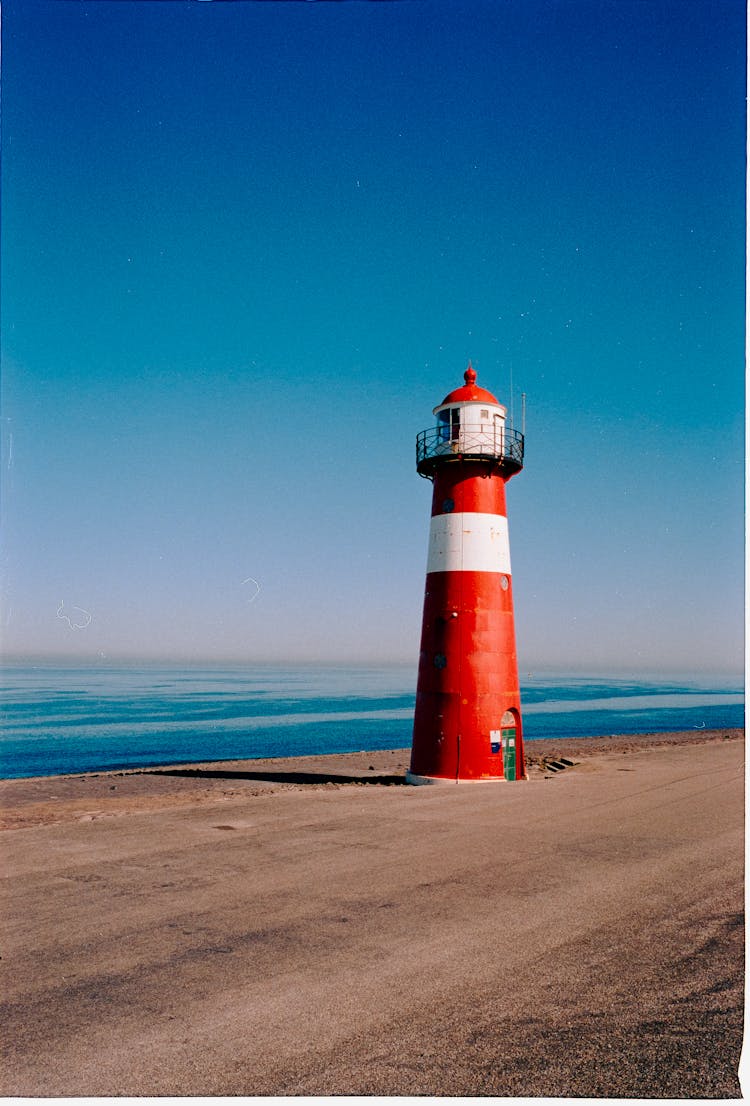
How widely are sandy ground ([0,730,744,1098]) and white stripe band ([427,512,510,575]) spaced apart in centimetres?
766

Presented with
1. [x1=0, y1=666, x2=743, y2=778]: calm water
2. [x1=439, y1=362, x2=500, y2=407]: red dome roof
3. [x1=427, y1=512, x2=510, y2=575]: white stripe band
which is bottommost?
[x1=0, y1=666, x2=743, y2=778]: calm water

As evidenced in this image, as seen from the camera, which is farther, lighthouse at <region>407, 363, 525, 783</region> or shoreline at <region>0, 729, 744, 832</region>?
lighthouse at <region>407, 363, 525, 783</region>

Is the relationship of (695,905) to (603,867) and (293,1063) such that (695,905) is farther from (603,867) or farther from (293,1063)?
(293,1063)

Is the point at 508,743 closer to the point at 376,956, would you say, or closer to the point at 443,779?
the point at 443,779

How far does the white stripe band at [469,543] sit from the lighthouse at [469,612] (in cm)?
3

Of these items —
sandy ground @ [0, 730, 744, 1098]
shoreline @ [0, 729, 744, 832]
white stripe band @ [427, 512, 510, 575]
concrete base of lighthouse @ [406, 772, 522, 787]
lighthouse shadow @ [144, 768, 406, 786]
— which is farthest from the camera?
lighthouse shadow @ [144, 768, 406, 786]

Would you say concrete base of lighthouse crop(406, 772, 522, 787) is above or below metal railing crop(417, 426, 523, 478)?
below

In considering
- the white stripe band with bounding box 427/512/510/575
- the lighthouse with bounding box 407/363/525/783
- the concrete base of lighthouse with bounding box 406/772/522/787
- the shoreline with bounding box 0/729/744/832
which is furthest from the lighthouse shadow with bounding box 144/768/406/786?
the white stripe band with bounding box 427/512/510/575

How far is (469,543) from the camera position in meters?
20.8

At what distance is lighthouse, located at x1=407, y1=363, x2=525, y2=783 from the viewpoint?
20.6 metres

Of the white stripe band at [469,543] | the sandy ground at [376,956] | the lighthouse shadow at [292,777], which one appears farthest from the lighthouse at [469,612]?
the sandy ground at [376,956]

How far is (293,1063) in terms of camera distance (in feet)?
18.0

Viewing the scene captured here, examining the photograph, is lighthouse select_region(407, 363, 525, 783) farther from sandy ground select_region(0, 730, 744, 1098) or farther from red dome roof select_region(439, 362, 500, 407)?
sandy ground select_region(0, 730, 744, 1098)

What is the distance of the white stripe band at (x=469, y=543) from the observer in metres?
20.8
